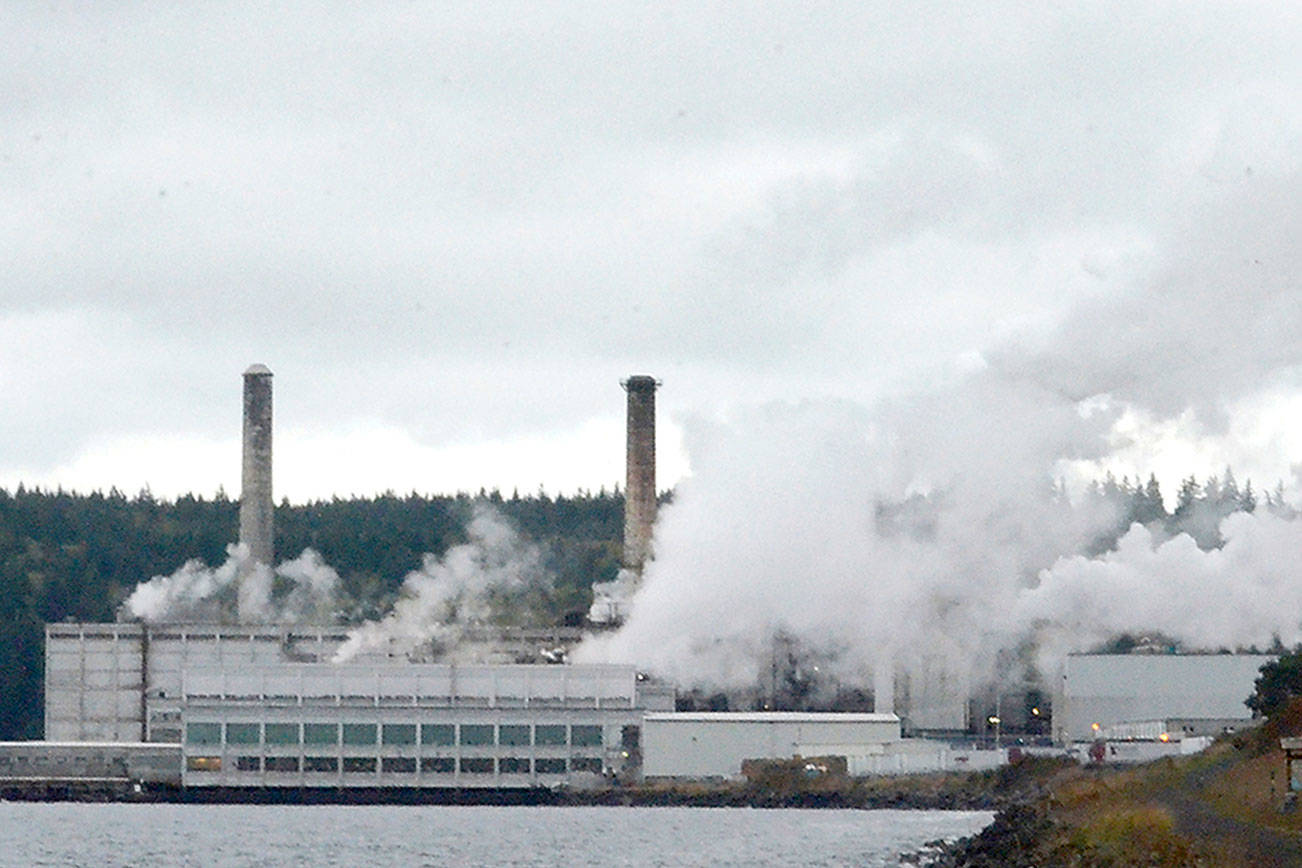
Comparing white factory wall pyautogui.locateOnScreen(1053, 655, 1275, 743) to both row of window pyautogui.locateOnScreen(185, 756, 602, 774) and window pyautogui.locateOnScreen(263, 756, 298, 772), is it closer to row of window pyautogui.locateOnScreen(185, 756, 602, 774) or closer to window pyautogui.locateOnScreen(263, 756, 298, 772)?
row of window pyautogui.locateOnScreen(185, 756, 602, 774)

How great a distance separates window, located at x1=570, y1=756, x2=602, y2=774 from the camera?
163625 millimetres

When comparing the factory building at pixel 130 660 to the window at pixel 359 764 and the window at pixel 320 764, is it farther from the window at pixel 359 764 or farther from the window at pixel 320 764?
the window at pixel 359 764

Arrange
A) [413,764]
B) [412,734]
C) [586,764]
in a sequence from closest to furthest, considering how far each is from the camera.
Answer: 1. [586,764]
2. [413,764]
3. [412,734]

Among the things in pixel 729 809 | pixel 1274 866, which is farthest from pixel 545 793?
pixel 1274 866

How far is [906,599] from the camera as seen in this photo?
6580 inches

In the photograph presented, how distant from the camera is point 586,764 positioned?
164 m

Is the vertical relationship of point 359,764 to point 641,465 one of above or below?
below

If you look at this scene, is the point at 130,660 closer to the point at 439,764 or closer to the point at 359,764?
the point at 359,764

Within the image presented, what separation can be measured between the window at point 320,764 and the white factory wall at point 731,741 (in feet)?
57.7

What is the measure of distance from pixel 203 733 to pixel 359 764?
9059 millimetres

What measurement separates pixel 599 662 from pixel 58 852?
75666 mm

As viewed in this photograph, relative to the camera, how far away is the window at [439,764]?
539 ft

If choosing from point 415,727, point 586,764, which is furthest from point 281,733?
point 586,764

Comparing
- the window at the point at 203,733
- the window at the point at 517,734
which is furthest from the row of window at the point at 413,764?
the window at the point at 203,733
